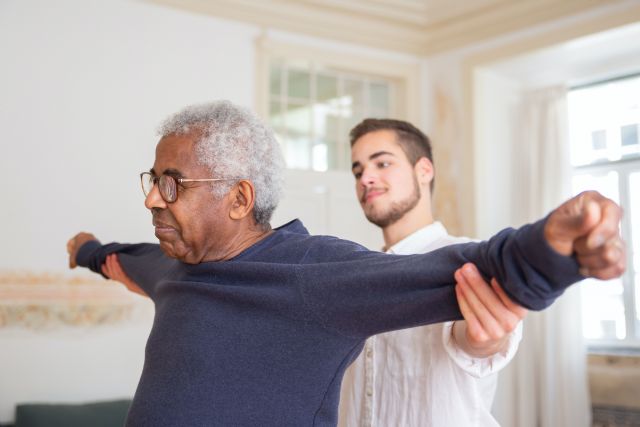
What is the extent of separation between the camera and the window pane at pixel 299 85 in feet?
18.0

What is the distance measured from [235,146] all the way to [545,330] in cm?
416

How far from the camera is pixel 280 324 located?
144 centimetres

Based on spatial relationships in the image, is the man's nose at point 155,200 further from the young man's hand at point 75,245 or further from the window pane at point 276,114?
the window pane at point 276,114

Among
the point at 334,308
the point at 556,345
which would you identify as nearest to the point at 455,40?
the point at 556,345

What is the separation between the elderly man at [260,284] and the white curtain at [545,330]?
392 centimetres

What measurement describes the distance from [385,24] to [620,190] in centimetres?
214

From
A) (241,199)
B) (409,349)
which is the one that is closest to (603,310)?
(409,349)

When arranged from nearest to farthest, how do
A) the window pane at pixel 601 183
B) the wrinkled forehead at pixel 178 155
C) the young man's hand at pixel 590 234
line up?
the young man's hand at pixel 590 234 < the wrinkled forehead at pixel 178 155 < the window pane at pixel 601 183

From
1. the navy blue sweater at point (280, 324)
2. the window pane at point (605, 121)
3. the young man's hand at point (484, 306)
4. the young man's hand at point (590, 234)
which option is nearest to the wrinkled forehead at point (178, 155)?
the navy blue sweater at point (280, 324)

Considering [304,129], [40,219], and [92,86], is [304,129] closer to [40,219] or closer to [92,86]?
[92,86]

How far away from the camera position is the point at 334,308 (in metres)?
1.37

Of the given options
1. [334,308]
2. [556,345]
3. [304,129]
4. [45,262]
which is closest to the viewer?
[334,308]

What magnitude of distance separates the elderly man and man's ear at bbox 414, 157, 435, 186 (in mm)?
880

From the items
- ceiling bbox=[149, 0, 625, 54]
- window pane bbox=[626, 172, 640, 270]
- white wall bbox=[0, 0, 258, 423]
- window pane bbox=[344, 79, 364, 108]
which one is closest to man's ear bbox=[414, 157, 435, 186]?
white wall bbox=[0, 0, 258, 423]
